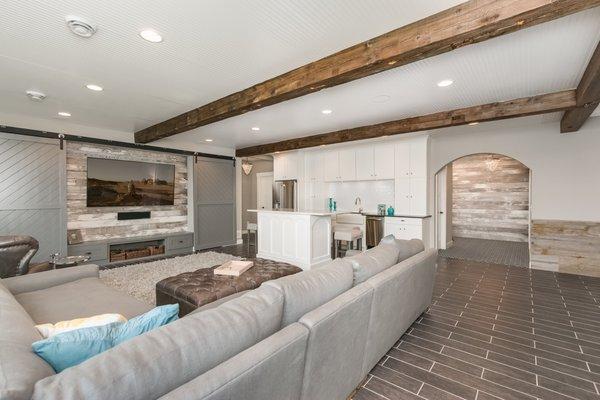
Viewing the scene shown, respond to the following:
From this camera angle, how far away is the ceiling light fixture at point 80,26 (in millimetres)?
2117

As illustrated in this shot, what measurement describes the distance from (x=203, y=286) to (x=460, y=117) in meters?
4.34

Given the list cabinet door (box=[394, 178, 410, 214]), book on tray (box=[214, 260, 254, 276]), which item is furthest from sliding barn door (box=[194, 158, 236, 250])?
cabinet door (box=[394, 178, 410, 214])

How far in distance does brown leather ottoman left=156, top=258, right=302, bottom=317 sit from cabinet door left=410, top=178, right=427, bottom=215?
3752 mm

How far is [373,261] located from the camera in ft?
7.16

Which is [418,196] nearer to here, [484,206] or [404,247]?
[404,247]

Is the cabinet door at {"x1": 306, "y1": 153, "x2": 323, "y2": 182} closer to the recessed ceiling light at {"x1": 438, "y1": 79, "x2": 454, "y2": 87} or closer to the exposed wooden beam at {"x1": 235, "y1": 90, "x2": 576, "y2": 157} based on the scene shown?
the exposed wooden beam at {"x1": 235, "y1": 90, "x2": 576, "y2": 157}

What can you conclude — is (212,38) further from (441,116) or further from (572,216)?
(572,216)

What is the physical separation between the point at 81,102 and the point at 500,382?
560 centimetres

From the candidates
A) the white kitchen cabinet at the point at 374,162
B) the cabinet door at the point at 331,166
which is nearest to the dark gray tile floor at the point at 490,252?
the white kitchen cabinet at the point at 374,162

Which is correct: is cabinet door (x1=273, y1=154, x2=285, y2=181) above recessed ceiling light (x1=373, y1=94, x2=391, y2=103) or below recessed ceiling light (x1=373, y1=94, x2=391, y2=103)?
below

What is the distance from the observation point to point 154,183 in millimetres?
6203

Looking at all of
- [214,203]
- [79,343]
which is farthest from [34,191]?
[79,343]

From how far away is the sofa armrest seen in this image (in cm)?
235

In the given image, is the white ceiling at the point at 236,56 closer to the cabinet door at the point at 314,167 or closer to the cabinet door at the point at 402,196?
the cabinet door at the point at 402,196
